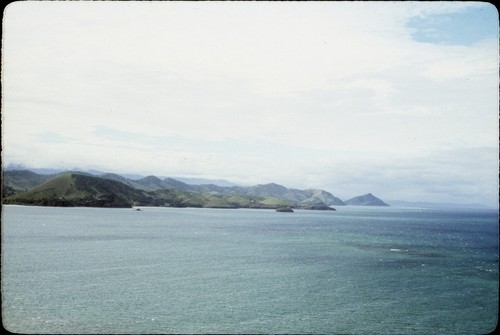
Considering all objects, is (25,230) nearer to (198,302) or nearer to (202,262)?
(202,262)

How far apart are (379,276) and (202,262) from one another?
111ft

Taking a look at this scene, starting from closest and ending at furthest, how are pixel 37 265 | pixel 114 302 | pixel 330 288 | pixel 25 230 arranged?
pixel 114 302 → pixel 330 288 → pixel 37 265 → pixel 25 230

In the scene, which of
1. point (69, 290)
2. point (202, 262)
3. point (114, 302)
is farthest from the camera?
point (202, 262)

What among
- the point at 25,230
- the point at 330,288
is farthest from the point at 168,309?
the point at 25,230

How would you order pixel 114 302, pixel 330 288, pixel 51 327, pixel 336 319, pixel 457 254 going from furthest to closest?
pixel 457 254, pixel 330 288, pixel 114 302, pixel 336 319, pixel 51 327

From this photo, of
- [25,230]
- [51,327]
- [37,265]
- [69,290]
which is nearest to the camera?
[51,327]

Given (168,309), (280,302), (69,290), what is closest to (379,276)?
(280,302)

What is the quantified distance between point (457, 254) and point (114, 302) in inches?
3488

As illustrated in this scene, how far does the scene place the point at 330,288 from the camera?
197 ft

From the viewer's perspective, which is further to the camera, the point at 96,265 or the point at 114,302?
the point at 96,265

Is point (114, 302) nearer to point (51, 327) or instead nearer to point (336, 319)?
point (51, 327)

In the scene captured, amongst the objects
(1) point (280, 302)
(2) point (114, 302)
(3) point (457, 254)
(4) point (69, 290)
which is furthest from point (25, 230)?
(3) point (457, 254)

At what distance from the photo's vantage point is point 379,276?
69312mm

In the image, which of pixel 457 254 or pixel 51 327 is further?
pixel 457 254
